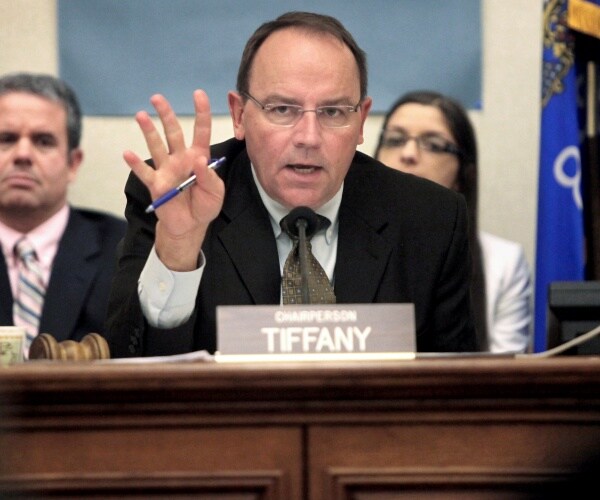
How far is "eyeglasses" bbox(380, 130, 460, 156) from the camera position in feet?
12.7

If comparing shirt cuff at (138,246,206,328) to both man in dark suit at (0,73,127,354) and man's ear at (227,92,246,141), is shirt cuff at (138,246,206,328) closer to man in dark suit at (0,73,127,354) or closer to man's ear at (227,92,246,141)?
man's ear at (227,92,246,141)

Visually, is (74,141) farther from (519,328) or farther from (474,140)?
(519,328)

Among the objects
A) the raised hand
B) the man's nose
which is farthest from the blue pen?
the man's nose

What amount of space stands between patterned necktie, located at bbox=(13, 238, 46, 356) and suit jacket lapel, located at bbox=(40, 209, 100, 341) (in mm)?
45

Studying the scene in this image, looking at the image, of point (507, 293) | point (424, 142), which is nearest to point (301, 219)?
point (424, 142)

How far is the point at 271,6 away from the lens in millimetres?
4168

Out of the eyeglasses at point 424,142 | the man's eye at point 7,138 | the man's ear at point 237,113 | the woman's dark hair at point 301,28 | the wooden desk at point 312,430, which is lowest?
the wooden desk at point 312,430

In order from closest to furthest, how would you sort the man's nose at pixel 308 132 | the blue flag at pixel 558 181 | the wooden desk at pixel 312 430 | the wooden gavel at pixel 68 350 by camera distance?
1. the wooden desk at pixel 312 430
2. the wooden gavel at pixel 68 350
3. the man's nose at pixel 308 132
4. the blue flag at pixel 558 181

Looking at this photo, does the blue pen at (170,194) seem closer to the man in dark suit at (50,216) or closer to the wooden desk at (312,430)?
the wooden desk at (312,430)

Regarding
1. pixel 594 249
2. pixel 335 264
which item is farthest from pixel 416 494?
pixel 594 249

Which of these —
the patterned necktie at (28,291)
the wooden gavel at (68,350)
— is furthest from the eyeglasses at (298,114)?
the patterned necktie at (28,291)

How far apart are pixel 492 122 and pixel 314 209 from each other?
1.89 metres

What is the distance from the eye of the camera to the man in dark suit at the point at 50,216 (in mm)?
3641

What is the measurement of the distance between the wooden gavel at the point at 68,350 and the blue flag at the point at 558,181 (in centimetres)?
241
